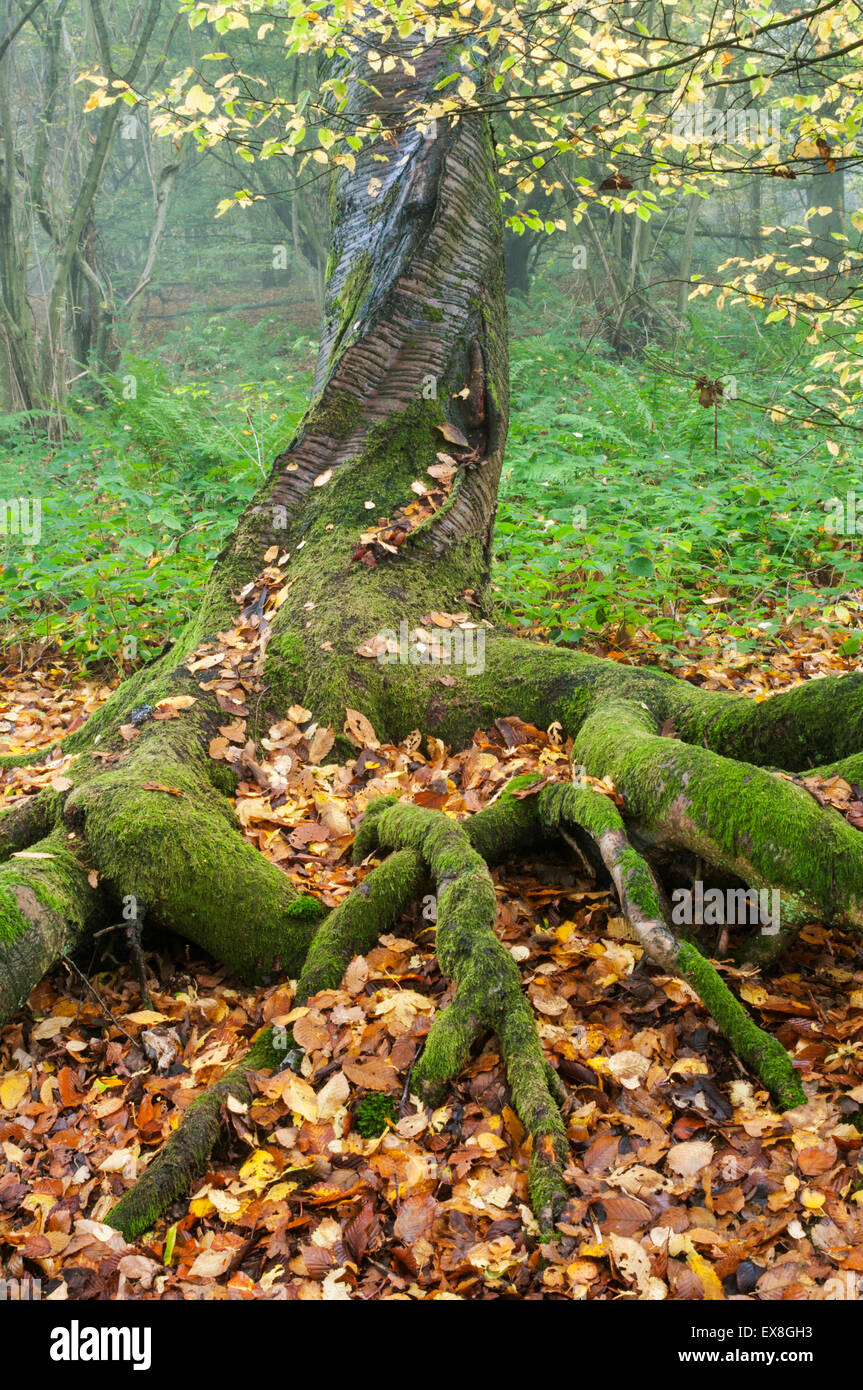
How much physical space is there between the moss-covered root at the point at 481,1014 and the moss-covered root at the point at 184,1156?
23.1 inches

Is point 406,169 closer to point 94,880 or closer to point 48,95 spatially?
point 94,880

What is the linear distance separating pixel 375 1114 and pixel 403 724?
2.18m

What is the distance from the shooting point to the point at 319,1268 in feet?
7.65

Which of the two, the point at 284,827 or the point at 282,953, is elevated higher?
the point at 284,827

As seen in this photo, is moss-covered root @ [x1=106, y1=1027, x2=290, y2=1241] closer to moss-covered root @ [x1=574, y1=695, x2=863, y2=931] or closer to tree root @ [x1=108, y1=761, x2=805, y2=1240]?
tree root @ [x1=108, y1=761, x2=805, y2=1240]

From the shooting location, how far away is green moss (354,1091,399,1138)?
8.79 ft

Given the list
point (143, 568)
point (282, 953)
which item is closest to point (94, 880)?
point (282, 953)

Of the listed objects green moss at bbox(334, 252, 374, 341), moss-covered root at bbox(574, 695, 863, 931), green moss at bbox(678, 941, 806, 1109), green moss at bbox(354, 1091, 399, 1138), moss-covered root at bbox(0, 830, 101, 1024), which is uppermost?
green moss at bbox(334, 252, 374, 341)

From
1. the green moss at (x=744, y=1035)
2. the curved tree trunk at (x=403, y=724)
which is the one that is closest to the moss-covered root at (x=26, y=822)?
the curved tree trunk at (x=403, y=724)

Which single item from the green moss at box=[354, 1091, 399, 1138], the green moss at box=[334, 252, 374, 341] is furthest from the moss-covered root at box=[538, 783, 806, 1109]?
the green moss at box=[334, 252, 374, 341]

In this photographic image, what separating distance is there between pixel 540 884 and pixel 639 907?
2.52 ft

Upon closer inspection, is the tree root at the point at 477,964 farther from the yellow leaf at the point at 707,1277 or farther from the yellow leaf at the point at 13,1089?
the yellow leaf at the point at 13,1089

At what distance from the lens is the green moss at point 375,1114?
2.68 m
